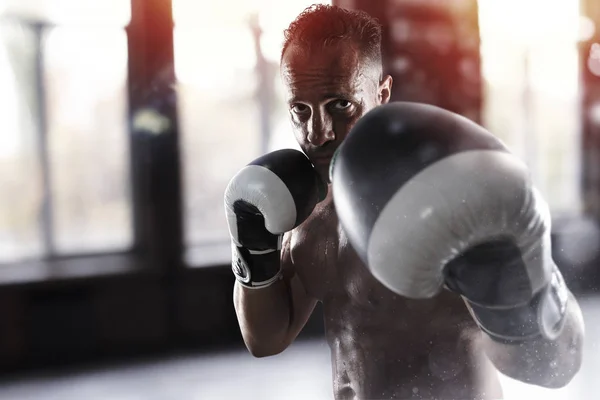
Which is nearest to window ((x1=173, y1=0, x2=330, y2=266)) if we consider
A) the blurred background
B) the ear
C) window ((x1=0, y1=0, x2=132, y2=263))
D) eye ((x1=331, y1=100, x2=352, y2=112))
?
the blurred background

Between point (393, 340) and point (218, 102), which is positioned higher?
point (218, 102)

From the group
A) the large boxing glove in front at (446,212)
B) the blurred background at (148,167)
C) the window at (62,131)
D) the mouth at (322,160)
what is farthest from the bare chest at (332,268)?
the window at (62,131)

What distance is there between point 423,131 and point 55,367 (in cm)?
259

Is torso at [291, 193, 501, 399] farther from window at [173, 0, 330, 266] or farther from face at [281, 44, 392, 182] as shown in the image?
window at [173, 0, 330, 266]

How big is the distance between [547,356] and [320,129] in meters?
0.33

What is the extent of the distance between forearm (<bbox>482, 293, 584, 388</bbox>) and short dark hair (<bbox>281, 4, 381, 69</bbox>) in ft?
1.18

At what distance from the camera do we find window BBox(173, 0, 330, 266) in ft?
7.86

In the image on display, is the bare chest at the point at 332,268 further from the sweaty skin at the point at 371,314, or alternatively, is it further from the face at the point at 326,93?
the face at the point at 326,93

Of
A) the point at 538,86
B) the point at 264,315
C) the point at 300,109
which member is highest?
the point at 538,86

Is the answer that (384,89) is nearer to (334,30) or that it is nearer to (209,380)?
(334,30)

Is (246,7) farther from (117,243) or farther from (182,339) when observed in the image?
(182,339)

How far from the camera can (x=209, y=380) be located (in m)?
2.36

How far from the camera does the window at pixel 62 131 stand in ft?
8.25

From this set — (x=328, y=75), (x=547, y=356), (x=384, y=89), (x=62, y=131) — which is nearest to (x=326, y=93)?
(x=328, y=75)
